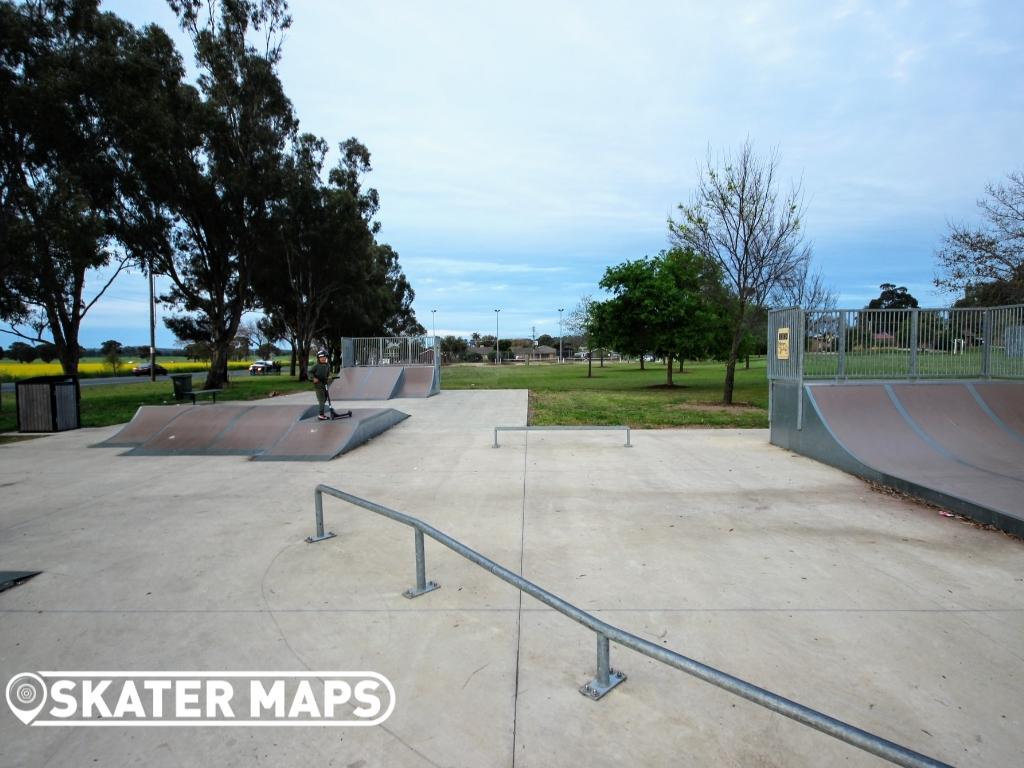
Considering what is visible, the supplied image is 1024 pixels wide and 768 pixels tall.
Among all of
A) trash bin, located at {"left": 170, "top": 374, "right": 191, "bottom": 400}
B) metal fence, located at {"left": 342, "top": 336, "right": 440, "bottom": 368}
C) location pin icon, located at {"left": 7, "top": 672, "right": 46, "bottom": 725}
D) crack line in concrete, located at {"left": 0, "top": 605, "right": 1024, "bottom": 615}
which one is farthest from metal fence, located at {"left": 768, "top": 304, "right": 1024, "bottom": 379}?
metal fence, located at {"left": 342, "top": 336, "right": 440, "bottom": 368}

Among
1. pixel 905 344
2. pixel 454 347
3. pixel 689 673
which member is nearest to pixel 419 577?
pixel 689 673

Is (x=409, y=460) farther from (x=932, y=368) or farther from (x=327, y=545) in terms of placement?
(x=932, y=368)

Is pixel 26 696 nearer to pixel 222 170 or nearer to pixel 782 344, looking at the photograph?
pixel 782 344

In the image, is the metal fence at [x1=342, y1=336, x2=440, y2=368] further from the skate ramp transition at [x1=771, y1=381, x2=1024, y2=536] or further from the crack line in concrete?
the crack line in concrete

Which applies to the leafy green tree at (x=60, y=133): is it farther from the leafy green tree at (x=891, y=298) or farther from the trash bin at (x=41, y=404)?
the leafy green tree at (x=891, y=298)

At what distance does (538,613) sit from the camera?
12.9 feet

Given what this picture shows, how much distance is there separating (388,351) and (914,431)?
21884 millimetres

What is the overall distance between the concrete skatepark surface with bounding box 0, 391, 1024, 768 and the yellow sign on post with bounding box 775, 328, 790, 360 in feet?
11.2

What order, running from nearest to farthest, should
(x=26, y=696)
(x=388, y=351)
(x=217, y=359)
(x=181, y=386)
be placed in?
(x=26, y=696)
(x=181, y=386)
(x=388, y=351)
(x=217, y=359)

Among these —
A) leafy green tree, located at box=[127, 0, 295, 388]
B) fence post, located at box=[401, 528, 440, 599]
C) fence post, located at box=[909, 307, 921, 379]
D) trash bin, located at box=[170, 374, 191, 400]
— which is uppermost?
leafy green tree, located at box=[127, 0, 295, 388]

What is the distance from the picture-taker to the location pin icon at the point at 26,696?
286cm

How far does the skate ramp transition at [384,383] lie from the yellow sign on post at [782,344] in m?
15.6

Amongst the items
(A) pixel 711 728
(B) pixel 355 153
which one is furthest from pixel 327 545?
(B) pixel 355 153

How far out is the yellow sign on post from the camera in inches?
414
